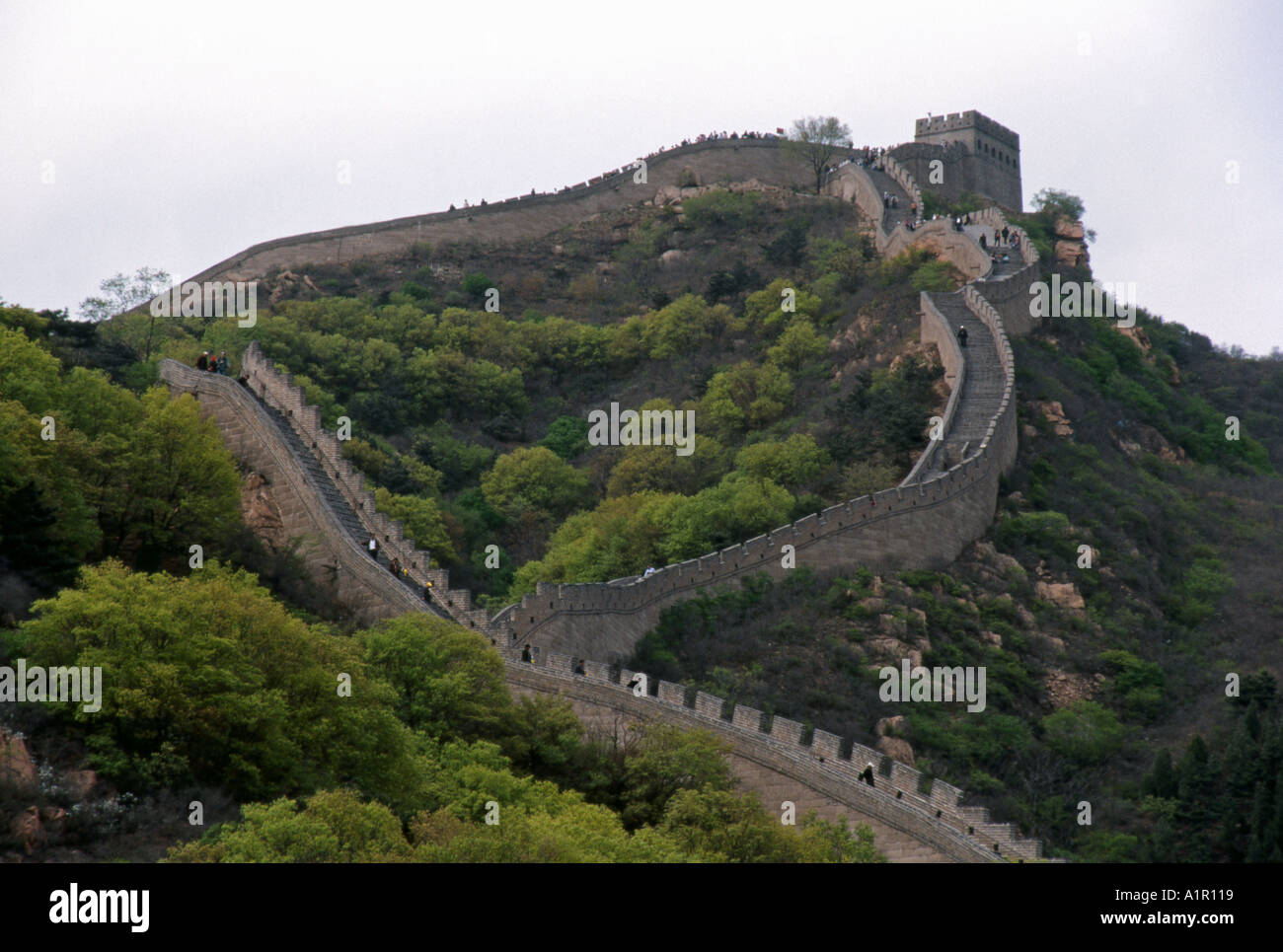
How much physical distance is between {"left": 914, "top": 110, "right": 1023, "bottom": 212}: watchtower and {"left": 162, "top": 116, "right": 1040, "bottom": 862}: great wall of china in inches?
600

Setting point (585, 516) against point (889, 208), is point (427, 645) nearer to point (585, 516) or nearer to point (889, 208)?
point (585, 516)

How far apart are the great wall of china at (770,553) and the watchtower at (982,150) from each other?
50.0 ft

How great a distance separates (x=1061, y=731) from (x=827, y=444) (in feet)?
49.6

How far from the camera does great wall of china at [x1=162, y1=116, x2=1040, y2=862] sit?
1465 inches

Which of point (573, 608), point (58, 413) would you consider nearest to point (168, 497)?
point (58, 413)

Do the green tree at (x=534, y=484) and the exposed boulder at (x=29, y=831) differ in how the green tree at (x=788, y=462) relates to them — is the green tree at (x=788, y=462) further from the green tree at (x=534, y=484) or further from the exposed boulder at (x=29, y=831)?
the exposed boulder at (x=29, y=831)

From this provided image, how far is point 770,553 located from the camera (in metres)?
49.8

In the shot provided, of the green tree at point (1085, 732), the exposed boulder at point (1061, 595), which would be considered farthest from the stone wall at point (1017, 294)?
the green tree at point (1085, 732)

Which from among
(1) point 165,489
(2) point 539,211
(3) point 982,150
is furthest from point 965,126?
(1) point 165,489

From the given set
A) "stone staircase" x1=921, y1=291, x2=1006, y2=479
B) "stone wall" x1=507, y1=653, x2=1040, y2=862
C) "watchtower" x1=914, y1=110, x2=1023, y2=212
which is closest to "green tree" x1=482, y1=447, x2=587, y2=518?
"stone staircase" x1=921, y1=291, x2=1006, y2=479

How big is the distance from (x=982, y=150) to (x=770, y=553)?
46.2m

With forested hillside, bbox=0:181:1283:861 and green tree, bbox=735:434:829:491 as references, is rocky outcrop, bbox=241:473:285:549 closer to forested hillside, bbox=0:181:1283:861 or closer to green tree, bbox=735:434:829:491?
forested hillside, bbox=0:181:1283:861

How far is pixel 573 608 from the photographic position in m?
44.4
